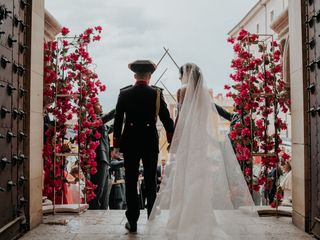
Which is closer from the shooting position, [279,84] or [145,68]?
[145,68]

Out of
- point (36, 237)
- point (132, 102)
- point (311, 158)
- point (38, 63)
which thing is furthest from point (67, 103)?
point (311, 158)

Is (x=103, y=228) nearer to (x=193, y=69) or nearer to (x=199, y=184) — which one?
(x=199, y=184)

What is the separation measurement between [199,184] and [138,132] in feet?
3.34

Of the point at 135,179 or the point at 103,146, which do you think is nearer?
the point at 135,179

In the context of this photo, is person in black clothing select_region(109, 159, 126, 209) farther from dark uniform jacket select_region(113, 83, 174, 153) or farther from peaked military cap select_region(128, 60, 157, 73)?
peaked military cap select_region(128, 60, 157, 73)

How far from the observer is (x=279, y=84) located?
22.9ft

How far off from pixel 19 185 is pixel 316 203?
332 centimetres

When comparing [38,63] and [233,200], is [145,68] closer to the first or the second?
[38,63]

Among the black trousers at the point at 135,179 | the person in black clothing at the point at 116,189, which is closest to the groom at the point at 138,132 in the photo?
the black trousers at the point at 135,179

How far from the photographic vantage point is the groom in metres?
5.39

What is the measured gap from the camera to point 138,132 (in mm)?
5426

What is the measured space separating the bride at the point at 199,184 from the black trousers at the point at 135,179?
310 millimetres

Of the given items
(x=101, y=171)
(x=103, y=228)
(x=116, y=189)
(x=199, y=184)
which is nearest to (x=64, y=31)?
(x=101, y=171)

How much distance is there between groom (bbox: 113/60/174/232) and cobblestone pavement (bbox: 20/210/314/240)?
1.04ft
